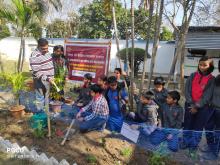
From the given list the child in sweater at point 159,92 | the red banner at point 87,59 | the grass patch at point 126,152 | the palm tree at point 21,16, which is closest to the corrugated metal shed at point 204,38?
the palm tree at point 21,16

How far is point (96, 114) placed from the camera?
5211 millimetres

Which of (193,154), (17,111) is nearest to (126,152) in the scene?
(193,154)

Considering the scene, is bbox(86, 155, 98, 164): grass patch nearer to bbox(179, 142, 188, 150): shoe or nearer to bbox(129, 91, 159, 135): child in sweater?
bbox(129, 91, 159, 135): child in sweater

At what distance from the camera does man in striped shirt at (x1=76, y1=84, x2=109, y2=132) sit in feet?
17.1

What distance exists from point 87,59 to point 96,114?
7.72 ft

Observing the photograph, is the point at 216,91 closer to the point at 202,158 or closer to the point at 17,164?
the point at 202,158

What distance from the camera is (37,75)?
6.51 meters

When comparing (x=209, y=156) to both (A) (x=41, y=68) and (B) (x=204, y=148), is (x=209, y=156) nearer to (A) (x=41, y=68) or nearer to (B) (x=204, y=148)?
(B) (x=204, y=148)

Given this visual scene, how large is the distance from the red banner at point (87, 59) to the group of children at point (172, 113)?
1319 millimetres

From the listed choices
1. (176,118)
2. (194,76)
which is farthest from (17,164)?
(194,76)

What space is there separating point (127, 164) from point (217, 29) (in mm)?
10743

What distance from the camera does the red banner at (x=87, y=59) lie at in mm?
6941

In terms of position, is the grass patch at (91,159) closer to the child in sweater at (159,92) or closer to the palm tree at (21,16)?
the child in sweater at (159,92)

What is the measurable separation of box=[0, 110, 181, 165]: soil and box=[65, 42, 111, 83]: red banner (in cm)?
199
